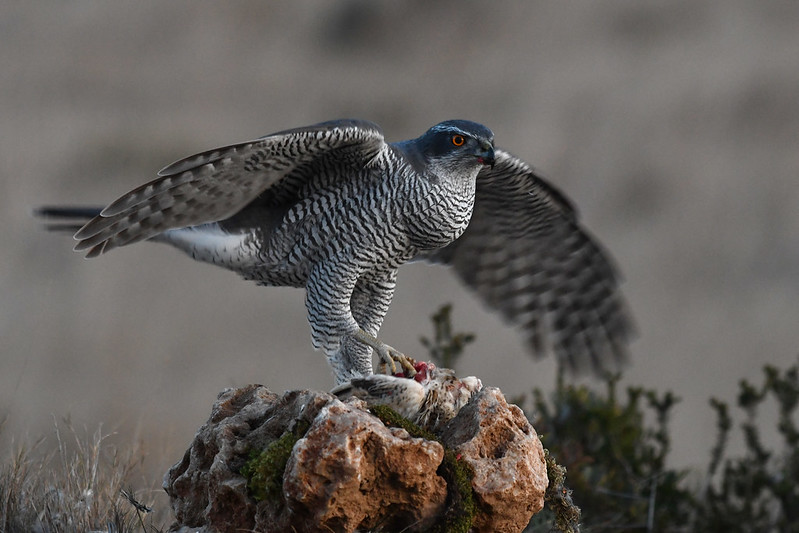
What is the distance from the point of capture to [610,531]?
4.97m

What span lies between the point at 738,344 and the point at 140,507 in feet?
34.5

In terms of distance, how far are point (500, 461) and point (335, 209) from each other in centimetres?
143

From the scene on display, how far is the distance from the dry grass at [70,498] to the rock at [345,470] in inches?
14.2

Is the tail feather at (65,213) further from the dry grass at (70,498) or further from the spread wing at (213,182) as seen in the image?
the dry grass at (70,498)

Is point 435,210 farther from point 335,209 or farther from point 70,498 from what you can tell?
point 70,498

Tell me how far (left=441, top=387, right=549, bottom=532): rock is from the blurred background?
5527mm

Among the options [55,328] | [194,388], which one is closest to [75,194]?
[55,328]

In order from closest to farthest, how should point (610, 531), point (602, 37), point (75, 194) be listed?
point (610, 531) → point (75, 194) → point (602, 37)

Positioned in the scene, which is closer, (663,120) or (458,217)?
(458,217)

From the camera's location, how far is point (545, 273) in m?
5.13

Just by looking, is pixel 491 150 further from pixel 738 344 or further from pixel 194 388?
pixel 738 344

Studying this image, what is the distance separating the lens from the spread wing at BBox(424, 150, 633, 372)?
4.76 meters

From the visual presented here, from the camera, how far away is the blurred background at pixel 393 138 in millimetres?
10914

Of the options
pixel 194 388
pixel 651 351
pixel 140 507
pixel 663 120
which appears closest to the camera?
pixel 140 507
